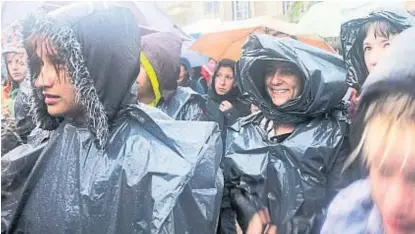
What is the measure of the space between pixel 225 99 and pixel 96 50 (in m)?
0.33

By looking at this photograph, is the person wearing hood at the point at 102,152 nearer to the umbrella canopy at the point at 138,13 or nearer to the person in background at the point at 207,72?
the umbrella canopy at the point at 138,13

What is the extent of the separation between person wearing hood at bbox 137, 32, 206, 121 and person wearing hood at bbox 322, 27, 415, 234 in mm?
413

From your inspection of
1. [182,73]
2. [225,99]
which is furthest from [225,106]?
[182,73]

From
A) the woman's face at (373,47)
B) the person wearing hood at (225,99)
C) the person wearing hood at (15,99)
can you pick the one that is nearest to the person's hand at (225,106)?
the person wearing hood at (225,99)

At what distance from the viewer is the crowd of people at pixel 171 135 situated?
1334mm

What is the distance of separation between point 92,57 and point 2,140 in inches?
11.5

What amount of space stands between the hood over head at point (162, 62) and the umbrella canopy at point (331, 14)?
0.30 meters

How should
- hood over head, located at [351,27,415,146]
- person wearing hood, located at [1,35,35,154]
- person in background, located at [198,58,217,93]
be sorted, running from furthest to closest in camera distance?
person in background, located at [198,58,217,93], person wearing hood, located at [1,35,35,154], hood over head, located at [351,27,415,146]

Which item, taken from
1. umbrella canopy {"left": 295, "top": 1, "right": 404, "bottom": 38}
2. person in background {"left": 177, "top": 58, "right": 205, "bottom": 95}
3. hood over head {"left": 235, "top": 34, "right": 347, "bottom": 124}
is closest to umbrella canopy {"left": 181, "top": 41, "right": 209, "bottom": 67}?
person in background {"left": 177, "top": 58, "right": 205, "bottom": 95}

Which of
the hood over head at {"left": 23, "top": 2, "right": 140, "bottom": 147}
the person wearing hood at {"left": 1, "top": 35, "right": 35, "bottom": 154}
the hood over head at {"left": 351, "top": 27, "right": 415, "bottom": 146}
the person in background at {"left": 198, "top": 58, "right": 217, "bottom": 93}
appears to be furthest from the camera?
the person in background at {"left": 198, "top": 58, "right": 217, "bottom": 93}

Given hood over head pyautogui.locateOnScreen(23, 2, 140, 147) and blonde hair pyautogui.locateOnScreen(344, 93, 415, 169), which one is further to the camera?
hood over head pyautogui.locateOnScreen(23, 2, 140, 147)

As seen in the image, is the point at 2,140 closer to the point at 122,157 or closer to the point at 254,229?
the point at 122,157

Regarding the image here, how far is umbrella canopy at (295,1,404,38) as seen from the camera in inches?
54.4

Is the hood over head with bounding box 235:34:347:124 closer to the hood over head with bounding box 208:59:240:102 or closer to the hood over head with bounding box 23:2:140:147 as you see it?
the hood over head with bounding box 208:59:240:102
